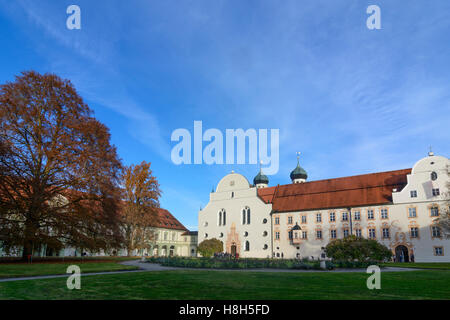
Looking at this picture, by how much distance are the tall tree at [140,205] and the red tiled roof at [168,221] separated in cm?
1631

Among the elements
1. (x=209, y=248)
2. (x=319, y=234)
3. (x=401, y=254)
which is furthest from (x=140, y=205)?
(x=401, y=254)

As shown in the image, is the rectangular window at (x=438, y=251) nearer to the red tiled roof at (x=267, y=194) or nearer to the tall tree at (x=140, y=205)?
the red tiled roof at (x=267, y=194)

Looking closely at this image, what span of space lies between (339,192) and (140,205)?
91.6 feet

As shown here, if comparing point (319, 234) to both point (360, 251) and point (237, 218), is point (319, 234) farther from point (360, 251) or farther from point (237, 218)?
point (360, 251)

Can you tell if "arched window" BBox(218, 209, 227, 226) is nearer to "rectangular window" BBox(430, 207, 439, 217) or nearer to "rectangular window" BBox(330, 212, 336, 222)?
"rectangular window" BBox(330, 212, 336, 222)

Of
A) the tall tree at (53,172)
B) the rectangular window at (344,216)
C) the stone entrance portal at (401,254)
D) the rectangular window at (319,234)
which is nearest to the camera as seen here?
the tall tree at (53,172)

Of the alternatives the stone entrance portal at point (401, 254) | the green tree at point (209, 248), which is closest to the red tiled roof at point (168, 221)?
the green tree at point (209, 248)

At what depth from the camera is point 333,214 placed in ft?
146

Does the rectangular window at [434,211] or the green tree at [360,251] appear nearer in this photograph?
the green tree at [360,251]

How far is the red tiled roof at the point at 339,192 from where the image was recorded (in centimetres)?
4247

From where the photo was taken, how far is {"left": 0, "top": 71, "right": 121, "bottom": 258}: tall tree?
22.7 m

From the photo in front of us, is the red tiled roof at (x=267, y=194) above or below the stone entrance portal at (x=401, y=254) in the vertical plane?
above

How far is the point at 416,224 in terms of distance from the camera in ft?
125
